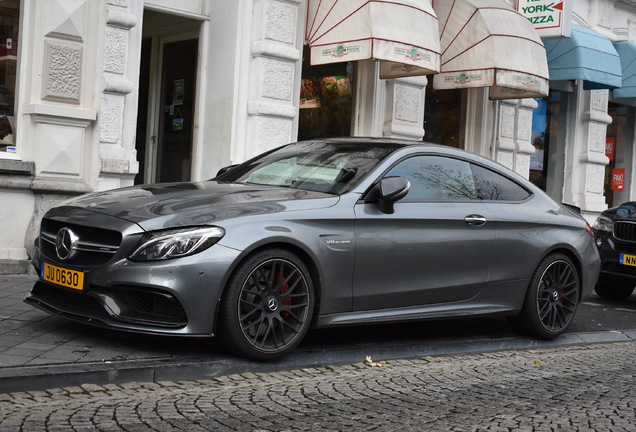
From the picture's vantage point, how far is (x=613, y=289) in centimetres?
1153

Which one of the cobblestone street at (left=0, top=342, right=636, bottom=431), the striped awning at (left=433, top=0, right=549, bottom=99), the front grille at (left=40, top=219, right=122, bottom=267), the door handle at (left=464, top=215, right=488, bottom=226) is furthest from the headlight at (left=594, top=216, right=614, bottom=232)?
the front grille at (left=40, top=219, right=122, bottom=267)

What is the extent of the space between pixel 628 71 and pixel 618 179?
2.80 m

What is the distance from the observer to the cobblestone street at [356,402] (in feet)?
14.6

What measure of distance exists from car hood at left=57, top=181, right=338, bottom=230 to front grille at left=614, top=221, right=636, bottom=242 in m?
5.62

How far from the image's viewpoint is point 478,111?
1602 cm

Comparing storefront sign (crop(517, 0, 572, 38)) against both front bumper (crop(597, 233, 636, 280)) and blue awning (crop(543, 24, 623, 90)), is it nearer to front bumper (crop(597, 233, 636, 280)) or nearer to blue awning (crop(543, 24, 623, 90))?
blue awning (crop(543, 24, 623, 90))

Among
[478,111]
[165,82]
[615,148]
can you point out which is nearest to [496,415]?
[165,82]

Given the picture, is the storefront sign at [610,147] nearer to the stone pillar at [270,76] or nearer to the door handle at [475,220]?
the stone pillar at [270,76]

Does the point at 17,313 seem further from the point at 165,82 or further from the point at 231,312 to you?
the point at 165,82

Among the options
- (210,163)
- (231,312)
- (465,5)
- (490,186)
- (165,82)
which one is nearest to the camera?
(231,312)

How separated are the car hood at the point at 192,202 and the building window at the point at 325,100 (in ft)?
23.9

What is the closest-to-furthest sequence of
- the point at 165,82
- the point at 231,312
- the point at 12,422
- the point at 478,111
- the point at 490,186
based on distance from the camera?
the point at 12,422 → the point at 231,312 → the point at 490,186 → the point at 165,82 → the point at 478,111

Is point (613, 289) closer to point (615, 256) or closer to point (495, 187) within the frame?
point (615, 256)

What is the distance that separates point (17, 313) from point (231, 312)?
2137 millimetres
